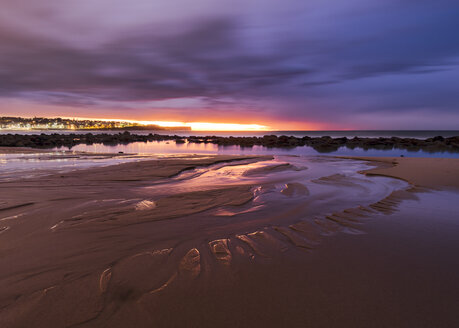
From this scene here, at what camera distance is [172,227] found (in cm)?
400

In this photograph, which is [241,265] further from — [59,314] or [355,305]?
[59,314]

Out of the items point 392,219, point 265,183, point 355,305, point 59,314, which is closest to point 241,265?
point 355,305

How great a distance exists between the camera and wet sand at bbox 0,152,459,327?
2078 mm

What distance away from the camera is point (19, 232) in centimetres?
367

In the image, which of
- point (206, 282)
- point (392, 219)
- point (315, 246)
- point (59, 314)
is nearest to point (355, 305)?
point (315, 246)

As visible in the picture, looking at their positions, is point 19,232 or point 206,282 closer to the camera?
point 206,282

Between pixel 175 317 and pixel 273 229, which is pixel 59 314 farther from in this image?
pixel 273 229

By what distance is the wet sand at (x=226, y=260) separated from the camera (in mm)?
2078

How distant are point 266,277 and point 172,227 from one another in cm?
197

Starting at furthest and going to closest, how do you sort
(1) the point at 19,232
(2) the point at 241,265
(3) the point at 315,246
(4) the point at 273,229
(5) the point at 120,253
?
(4) the point at 273,229 < (1) the point at 19,232 < (3) the point at 315,246 < (5) the point at 120,253 < (2) the point at 241,265

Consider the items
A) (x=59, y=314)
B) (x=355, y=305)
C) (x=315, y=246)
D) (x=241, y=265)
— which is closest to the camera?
(x=59, y=314)

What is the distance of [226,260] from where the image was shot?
2.99 meters

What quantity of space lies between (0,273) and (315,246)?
12.7ft

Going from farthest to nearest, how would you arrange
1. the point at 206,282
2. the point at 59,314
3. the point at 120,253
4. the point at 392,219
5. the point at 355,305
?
the point at 392,219
the point at 120,253
the point at 206,282
the point at 355,305
the point at 59,314
